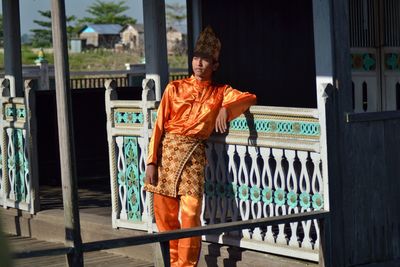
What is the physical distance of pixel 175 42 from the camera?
223 ft

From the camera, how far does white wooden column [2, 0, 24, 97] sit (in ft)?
33.5

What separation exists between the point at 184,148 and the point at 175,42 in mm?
60868

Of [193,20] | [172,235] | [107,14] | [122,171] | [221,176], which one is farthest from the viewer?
[107,14]

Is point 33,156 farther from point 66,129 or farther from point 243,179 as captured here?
point 66,129

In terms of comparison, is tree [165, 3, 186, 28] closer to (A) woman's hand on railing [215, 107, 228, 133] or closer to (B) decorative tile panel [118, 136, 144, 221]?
(B) decorative tile panel [118, 136, 144, 221]

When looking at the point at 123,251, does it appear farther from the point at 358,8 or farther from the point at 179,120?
the point at 358,8

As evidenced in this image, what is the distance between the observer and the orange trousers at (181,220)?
24.0 feet

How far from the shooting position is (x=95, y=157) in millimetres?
12898

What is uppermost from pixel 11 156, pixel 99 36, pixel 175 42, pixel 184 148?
pixel 99 36

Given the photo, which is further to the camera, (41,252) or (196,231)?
(196,231)

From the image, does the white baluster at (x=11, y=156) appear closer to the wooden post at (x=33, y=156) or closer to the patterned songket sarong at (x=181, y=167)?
the wooden post at (x=33, y=156)

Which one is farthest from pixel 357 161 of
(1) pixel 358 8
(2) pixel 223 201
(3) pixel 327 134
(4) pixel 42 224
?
(4) pixel 42 224

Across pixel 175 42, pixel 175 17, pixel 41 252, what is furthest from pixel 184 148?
pixel 175 17

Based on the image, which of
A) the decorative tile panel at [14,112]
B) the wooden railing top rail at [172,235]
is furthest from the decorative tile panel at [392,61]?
the decorative tile panel at [14,112]
